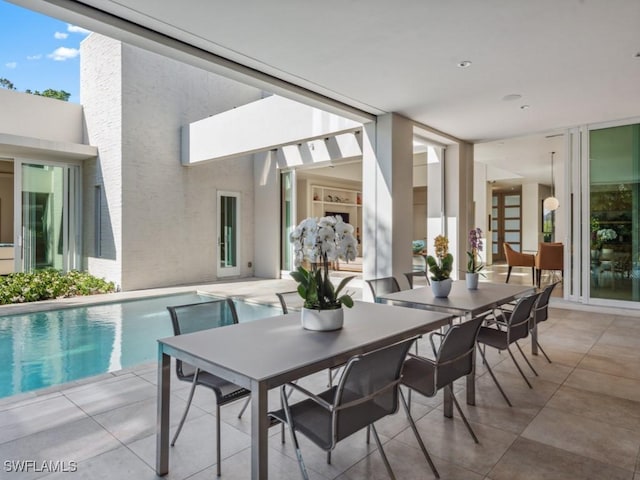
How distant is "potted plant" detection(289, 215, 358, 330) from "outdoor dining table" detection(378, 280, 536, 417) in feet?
3.48

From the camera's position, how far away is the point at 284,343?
196cm

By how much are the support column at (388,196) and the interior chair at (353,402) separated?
11.9ft

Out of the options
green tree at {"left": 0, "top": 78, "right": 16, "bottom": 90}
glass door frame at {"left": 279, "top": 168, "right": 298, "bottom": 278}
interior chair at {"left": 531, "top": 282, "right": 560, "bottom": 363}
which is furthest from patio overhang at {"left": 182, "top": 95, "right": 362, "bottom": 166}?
green tree at {"left": 0, "top": 78, "right": 16, "bottom": 90}

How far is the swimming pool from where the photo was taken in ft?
12.9

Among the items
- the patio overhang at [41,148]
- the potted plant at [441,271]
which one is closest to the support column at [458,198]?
the potted plant at [441,271]

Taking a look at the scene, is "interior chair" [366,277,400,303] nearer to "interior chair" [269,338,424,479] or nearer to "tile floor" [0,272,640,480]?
"tile floor" [0,272,640,480]

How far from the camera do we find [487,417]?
2.61 metres

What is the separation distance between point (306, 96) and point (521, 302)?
120 inches

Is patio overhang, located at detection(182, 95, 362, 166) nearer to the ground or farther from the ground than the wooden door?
farther from the ground

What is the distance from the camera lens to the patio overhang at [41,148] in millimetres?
7258

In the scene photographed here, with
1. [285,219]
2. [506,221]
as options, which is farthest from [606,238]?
[506,221]

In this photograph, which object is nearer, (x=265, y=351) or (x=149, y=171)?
(x=265, y=351)

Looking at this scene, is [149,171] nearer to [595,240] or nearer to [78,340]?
[78,340]

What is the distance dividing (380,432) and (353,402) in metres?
0.96
